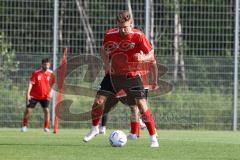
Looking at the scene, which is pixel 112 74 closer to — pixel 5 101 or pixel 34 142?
pixel 34 142

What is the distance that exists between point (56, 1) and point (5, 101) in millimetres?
3505

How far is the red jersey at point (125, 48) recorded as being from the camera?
14.5 metres

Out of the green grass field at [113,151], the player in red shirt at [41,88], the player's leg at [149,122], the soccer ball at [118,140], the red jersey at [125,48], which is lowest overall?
the green grass field at [113,151]

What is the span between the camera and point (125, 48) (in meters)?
14.6

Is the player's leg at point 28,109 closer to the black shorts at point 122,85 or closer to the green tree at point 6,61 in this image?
the green tree at point 6,61

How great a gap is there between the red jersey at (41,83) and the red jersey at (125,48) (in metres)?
8.05

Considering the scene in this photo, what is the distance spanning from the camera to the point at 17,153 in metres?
12.3

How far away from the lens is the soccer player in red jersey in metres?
14.3

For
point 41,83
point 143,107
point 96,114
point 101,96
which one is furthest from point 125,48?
point 41,83

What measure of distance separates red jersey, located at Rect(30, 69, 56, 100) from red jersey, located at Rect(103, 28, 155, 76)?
317 inches

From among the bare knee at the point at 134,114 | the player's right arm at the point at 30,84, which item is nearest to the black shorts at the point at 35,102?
the player's right arm at the point at 30,84

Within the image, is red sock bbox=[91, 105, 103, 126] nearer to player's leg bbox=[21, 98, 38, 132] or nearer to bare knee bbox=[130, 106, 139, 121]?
bare knee bbox=[130, 106, 139, 121]

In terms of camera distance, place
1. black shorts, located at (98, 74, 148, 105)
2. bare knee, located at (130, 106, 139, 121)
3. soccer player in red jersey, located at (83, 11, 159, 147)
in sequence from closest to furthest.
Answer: soccer player in red jersey, located at (83, 11, 159, 147) → black shorts, located at (98, 74, 148, 105) → bare knee, located at (130, 106, 139, 121)

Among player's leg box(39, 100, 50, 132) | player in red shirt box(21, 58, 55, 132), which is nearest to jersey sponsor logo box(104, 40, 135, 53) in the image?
player's leg box(39, 100, 50, 132)
